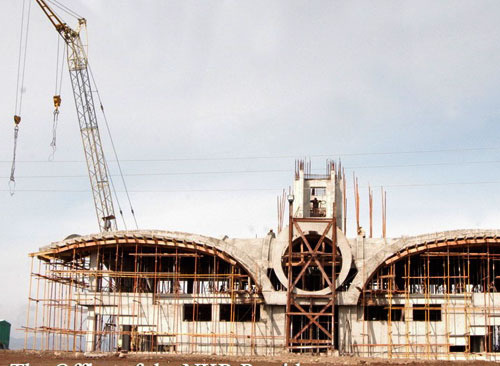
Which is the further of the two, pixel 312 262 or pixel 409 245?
pixel 409 245

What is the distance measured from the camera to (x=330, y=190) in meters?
85.2

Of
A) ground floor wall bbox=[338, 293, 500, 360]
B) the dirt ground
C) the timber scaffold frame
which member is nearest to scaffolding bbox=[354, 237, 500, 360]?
ground floor wall bbox=[338, 293, 500, 360]

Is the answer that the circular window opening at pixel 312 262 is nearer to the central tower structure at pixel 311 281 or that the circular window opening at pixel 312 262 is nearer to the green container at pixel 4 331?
the central tower structure at pixel 311 281

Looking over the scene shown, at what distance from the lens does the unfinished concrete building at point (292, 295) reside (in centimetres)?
5628

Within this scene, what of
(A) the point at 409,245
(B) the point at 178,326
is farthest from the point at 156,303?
(A) the point at 409,245

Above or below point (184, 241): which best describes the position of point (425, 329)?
below

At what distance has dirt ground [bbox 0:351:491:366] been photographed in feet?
162

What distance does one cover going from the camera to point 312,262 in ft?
186

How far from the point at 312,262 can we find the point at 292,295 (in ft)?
10.2

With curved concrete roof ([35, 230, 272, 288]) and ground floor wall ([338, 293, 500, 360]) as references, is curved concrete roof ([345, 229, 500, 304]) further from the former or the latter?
curved concrete roof ([35, 230, 272, 288])

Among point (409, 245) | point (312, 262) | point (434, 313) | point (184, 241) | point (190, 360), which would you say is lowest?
point (190, 360)

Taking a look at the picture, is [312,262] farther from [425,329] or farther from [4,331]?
[4,331]

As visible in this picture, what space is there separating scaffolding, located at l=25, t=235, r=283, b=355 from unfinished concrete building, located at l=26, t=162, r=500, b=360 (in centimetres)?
10

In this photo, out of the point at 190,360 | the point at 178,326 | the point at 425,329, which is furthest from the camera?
the point at 178,326
